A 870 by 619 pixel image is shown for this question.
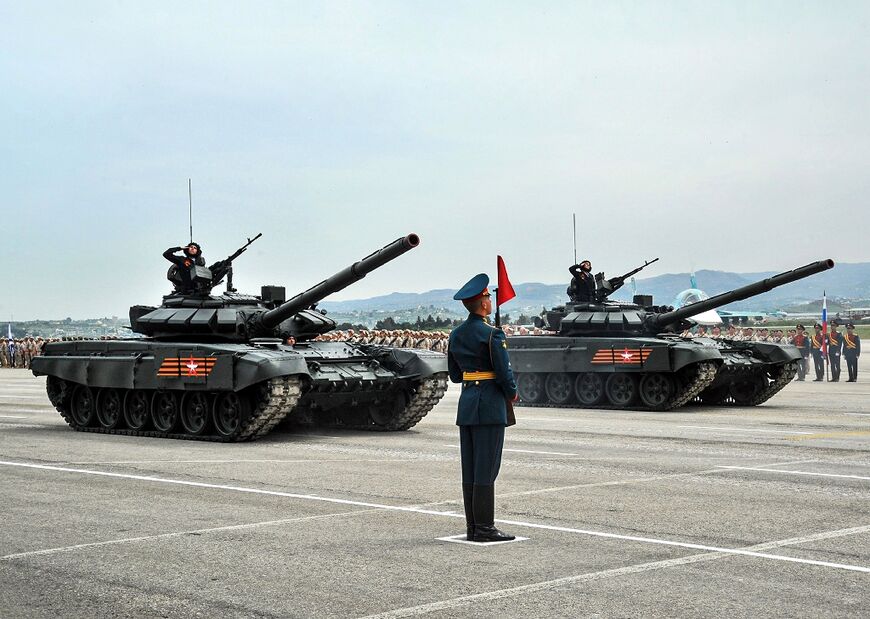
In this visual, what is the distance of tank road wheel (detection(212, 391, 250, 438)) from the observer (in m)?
18.2

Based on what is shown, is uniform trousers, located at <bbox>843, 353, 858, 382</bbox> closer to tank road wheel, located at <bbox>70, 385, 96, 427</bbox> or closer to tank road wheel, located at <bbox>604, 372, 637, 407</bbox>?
tank road wheel, located at <bbox>604, 372, 637, 407</bbox>

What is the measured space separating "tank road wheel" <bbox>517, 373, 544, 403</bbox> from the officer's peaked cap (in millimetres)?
18117

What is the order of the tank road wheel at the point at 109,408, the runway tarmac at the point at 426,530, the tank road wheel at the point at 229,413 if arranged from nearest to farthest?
the runway tarmac at the point at 426,530 < the tank road wheel at the point at 229,413 < the tank road wheel at the point at 109,408

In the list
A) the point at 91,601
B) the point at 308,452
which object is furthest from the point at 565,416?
the point at 91,601

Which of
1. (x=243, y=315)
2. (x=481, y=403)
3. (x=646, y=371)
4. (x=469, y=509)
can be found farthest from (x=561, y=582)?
(x=646, y=371)

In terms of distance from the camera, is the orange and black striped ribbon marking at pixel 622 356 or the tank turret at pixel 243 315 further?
the orange and black striped ribbon marking at pixel 622 356

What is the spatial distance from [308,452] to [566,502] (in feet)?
19.2

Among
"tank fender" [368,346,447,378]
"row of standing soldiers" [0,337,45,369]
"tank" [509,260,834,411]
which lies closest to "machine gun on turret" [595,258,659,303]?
"tank" [509,260,834,411]

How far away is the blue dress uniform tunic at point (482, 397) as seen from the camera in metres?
9.46

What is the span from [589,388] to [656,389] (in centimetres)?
A: 175

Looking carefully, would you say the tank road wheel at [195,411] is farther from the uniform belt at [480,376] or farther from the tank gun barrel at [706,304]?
the tank gun barrel at [706,304]


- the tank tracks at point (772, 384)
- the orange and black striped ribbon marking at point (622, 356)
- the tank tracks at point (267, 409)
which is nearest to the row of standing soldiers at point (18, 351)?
the orange and black striped ribbon marking at point (622, 356)

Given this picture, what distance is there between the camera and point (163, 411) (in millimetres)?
19781

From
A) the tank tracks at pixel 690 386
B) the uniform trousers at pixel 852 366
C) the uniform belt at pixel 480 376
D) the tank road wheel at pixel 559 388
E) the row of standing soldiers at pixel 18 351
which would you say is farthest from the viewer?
the row of standing soldiers at pixel 18 351
